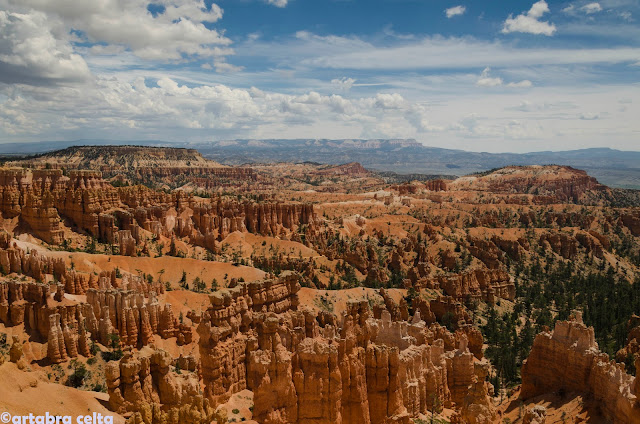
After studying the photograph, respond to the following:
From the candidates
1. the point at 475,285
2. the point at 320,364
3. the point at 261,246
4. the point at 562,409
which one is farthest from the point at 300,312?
the point at 261,246

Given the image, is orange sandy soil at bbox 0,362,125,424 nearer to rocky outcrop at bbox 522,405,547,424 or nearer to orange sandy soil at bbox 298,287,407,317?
rocky outcrop at bbox 522,405,547,424

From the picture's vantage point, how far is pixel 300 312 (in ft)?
112

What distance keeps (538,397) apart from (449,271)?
4556 cm

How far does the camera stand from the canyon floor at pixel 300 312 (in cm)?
2206

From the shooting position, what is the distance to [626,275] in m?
82.9

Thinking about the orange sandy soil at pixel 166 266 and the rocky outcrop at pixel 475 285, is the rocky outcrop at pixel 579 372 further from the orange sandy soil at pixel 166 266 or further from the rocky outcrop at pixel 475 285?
the orange sandy soil at pixel 166 266

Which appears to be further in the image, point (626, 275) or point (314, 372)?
point (626, 275)

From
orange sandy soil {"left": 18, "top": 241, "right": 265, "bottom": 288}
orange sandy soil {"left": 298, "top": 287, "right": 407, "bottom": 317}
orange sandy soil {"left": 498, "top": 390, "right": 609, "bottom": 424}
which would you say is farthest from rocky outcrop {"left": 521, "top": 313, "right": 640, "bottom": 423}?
orange sandy soil {"left": 18, "top": 241, "right": 265, "bottom": 288}

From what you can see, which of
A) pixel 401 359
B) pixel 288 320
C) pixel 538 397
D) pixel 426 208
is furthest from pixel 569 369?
pixel 426 208

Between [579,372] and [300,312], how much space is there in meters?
17.1

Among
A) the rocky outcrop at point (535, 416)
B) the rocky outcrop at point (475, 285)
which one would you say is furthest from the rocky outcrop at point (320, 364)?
the rocky outcrop at point (475, 285)

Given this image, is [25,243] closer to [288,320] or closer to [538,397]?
[288,320]

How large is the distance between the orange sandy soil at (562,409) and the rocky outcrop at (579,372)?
51 cm

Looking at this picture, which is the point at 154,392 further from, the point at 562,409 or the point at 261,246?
the point at 261,246
